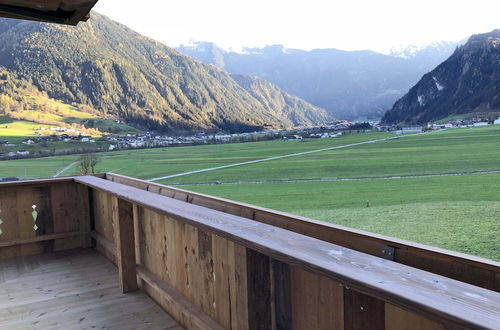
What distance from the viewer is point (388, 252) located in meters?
1.47

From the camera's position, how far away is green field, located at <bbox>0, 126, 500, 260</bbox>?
14430 millimetres

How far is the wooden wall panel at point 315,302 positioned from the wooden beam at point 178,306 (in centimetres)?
55

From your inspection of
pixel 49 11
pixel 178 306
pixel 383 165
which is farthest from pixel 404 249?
pixel 383 165

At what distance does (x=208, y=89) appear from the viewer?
158m

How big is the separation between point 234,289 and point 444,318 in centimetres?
127

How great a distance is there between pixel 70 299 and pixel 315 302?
2.18m

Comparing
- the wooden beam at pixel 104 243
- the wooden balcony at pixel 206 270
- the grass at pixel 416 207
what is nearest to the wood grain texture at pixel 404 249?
the wooden balcony at pixel 206 270

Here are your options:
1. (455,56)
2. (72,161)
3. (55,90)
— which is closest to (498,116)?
(455,56)

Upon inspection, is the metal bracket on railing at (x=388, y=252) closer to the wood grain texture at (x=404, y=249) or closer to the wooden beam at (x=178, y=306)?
the wood grain texture at (x=404, y=249)

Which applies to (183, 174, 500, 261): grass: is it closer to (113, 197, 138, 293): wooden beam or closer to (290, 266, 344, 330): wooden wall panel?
(113, 197, 138, 293): wooden beam

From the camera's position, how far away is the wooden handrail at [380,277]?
88 centimetres

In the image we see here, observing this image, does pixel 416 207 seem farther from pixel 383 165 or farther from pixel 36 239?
pixel 383 165

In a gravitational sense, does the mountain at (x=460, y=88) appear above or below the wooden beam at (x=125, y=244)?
above

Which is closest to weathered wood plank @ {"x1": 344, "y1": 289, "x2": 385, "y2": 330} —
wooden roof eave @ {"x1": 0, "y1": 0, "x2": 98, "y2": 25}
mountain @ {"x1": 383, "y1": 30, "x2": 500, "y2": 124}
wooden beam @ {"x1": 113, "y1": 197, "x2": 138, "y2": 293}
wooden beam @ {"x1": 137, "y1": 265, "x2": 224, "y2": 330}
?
wooden beam @ {"x1": 137, "y1": 265, "x2": 224, "y2": 330}
